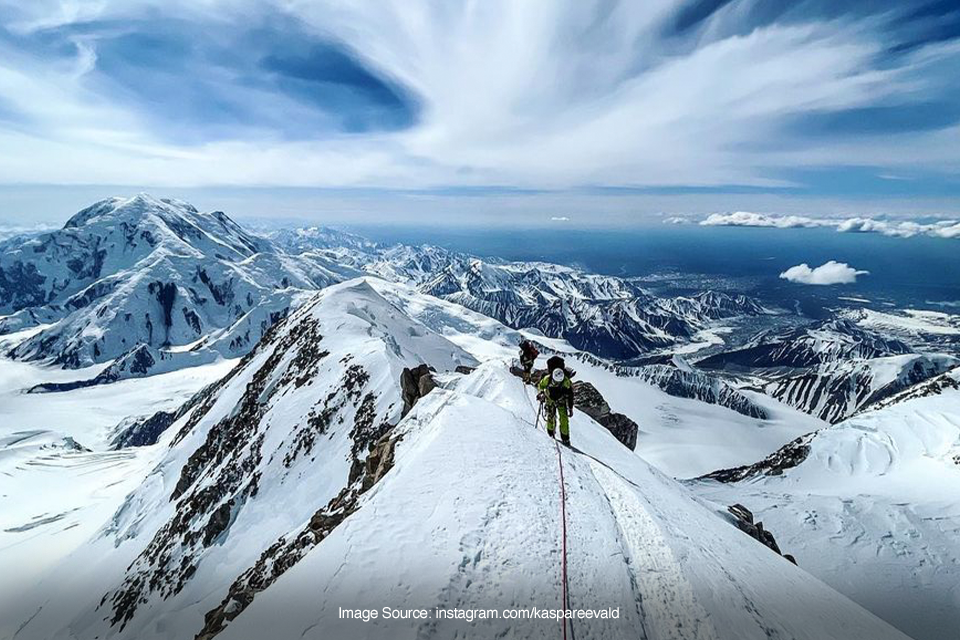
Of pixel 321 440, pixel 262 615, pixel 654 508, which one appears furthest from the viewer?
pixel 321 440

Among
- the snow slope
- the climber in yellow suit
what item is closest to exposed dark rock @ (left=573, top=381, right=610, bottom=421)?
the climber in yellow suit

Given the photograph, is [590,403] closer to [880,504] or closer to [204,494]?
[880,504]

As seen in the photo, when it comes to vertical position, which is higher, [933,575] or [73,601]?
[933,575]

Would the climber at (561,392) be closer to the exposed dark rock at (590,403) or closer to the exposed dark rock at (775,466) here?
the exposed dark rock at (590,403)

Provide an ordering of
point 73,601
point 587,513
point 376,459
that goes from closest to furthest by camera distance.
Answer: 1. point 587,513
2. point 376,459
3. point 73,601

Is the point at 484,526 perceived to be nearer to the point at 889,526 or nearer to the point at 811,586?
the point at 811,586

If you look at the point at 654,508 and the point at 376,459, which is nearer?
the point at 654,508

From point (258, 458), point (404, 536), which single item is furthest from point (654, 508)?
point (258, 458)

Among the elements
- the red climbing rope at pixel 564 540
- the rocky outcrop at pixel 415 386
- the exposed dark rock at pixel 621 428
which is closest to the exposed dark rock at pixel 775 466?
the exposed dark rock at pixel 621 428
